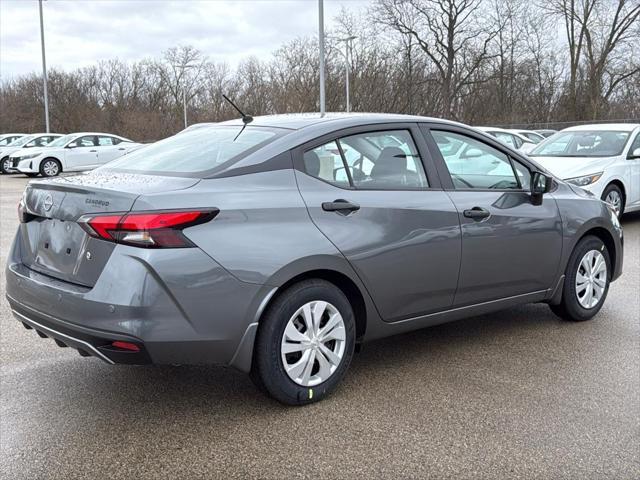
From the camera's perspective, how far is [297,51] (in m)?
50.2

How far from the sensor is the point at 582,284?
538cm

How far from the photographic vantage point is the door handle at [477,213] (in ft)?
14.4

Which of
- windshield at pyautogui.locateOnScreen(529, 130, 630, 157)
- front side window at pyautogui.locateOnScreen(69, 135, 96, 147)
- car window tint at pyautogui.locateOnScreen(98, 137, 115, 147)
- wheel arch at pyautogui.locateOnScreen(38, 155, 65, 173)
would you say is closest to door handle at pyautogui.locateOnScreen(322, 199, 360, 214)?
windshield at pyautogui.locateOnScreen(529, 130, 630, 157)

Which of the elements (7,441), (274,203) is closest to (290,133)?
(274,203)

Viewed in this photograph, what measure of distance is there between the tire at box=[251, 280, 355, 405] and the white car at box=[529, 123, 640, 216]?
7281 millimetres

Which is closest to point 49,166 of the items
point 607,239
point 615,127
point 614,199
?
point 615,127

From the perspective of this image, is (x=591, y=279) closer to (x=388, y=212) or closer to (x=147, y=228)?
(x=388, y=212)

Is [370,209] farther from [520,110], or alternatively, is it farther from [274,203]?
[520,110]

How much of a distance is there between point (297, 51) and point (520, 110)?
16.4 metres

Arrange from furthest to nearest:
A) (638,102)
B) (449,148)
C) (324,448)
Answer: (638,102) < (449,148) < (324,448)

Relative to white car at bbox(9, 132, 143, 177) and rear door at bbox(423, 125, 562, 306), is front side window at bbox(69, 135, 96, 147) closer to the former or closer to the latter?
white car at bbox(9, 132, 143, 177)

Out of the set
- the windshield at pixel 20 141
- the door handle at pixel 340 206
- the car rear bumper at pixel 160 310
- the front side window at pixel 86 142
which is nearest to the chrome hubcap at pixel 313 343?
the car rear bumper at pixel 160 310

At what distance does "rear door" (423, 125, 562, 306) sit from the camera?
14.6ft

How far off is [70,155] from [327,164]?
71.9 ft
